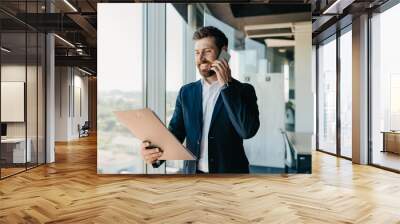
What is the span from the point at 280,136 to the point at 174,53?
2173 mm

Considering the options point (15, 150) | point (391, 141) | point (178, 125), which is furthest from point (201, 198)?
point (391, 141)

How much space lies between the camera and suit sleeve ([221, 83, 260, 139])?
19.9 feet

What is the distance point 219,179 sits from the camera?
250 inches

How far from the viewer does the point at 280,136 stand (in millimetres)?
6246

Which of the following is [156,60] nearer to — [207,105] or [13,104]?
[207,105]

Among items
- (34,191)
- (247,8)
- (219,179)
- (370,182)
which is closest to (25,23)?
(34,191)

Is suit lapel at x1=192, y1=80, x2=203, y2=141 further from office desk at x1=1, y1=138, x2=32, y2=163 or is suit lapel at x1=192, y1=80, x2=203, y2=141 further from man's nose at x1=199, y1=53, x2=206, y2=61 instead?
office desk at x1=1, y1=138, x2=32, y2=163

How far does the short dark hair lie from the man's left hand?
0.27m

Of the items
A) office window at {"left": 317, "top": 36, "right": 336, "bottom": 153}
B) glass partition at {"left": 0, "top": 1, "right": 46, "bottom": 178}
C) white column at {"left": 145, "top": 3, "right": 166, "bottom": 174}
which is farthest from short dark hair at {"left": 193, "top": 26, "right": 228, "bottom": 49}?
office window at {"left": 317, "top": 36, "right": 336, "bottom": 153}

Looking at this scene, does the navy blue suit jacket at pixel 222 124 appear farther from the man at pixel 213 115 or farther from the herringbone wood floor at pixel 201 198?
the herringbone wood floor at pixel 201 198

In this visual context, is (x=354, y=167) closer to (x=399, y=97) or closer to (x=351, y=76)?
(x=399, y=97)

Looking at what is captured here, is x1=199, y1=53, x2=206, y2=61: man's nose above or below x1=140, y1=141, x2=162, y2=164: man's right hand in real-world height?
above

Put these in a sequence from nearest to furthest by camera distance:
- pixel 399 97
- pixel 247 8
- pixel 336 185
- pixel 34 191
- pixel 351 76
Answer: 1. pixel 34 191
2. pixel 336 185
3. pixel 247 8
4. pixel 399 97
5. pixel 351 76

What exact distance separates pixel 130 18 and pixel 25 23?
223 cm
